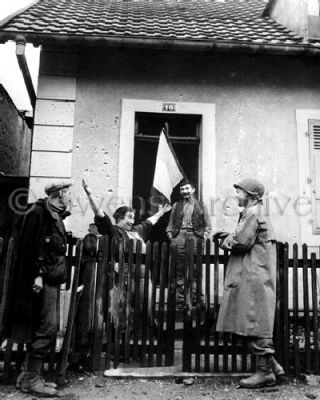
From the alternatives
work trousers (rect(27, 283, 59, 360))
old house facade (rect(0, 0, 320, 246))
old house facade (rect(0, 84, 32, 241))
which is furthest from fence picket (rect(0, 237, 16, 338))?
old house facade (rect(0, 0, 320, 246))

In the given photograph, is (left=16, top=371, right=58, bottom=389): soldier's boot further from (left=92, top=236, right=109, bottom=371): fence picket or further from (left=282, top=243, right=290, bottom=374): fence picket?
(left=282, top=243, right=290, bottom=374): fence picket

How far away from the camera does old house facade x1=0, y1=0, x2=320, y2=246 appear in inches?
241

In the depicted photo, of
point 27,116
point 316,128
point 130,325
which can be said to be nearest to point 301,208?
point 316,128

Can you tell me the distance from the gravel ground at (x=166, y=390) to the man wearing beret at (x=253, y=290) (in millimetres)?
133

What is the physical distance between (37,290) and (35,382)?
79cm

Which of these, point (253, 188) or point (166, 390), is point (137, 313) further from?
point (253, 188)

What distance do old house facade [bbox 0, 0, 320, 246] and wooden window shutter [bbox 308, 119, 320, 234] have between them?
2 cm

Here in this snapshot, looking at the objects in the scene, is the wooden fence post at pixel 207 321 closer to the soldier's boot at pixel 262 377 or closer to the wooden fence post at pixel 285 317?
the soldier's boot at pixel 262 377

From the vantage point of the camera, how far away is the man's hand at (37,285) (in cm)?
341

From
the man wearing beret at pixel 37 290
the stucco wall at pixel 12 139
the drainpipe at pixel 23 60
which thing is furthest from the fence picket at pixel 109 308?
the stucco wall at pixel 12 139

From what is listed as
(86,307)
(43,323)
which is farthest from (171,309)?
(43,323)

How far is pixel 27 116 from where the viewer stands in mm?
10812

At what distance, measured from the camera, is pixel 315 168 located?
21.1 ft

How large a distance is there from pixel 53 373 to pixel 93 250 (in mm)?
1187
